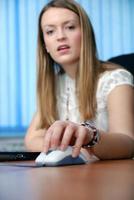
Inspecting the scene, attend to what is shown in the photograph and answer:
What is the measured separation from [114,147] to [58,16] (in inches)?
25.3

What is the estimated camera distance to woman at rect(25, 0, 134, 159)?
1.29 metres

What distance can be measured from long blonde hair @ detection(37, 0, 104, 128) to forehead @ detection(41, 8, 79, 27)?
17 millimetres

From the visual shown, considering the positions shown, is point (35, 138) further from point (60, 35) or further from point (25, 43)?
point (25, 43)

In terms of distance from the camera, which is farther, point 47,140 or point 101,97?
point 101,97

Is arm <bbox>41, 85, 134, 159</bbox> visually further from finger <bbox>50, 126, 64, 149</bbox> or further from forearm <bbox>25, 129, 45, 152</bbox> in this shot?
forearm <bbox>25, 129, 45, 152</bbox>

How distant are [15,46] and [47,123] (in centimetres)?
133

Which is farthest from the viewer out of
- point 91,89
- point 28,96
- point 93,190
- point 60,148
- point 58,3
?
point 28,96

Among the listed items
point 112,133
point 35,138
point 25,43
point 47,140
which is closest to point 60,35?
point 35,138

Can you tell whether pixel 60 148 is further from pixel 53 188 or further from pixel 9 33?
pixel 9 33

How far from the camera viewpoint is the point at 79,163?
826mm

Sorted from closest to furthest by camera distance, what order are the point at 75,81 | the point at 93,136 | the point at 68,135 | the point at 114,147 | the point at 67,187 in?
the point at 67,187 → the point at 68,135 → the point at 93,136 → the point at 114,147 → the point at 75,81

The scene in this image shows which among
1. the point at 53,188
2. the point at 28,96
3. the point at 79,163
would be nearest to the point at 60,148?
the point at 79,163

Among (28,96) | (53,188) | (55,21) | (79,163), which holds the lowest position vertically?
(28,96)

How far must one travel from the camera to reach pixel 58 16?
1428mm
